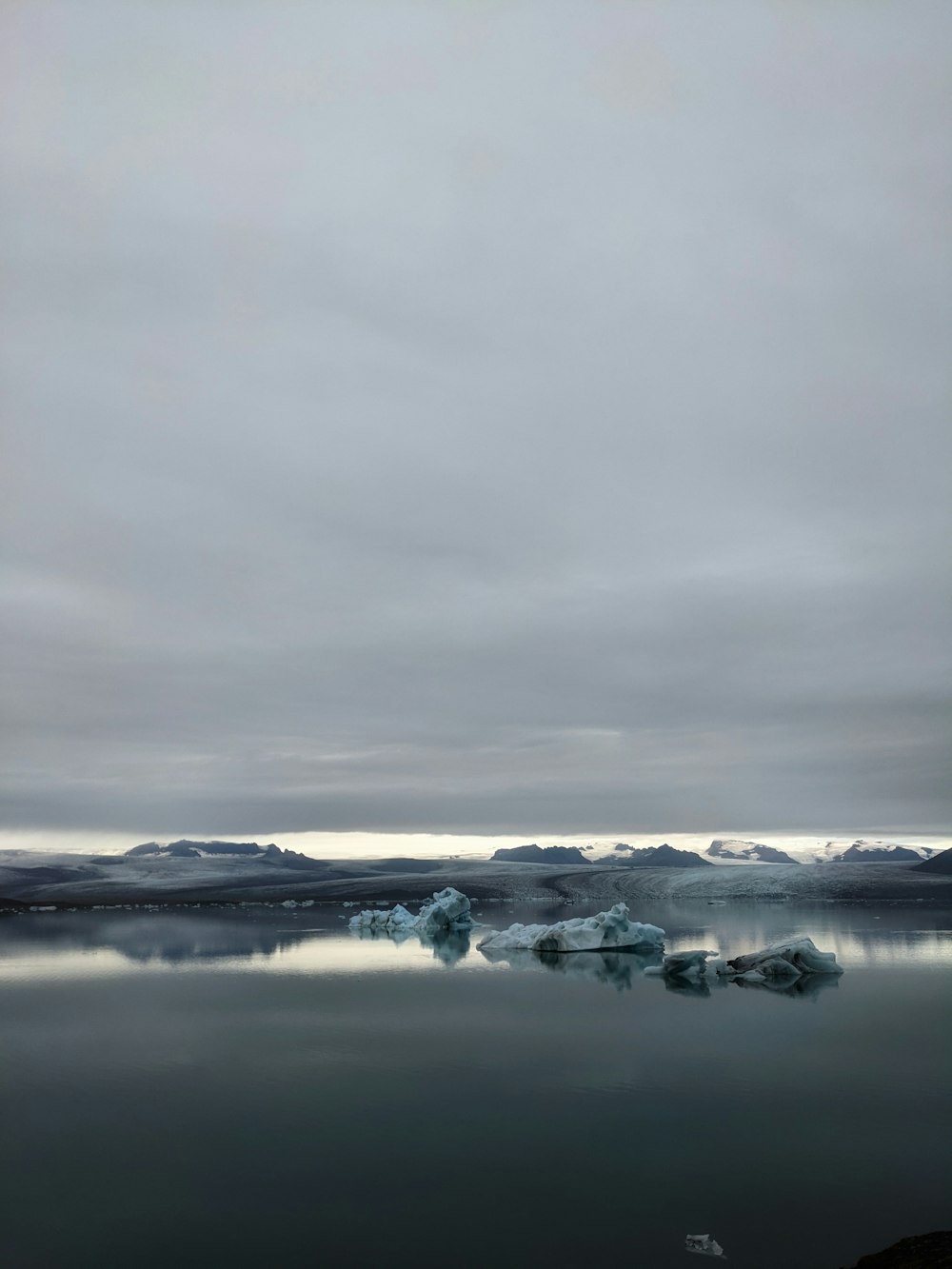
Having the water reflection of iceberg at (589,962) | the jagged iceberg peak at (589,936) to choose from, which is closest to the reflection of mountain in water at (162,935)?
the water reflection of iceberg at (589,962)

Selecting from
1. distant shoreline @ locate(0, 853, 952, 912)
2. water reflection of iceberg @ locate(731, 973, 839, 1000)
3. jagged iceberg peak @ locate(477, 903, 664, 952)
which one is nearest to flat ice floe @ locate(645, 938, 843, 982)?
water reflection of iceberg @ locate(731, 973, 839, 1000)

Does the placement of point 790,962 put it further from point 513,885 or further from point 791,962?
point 513,885

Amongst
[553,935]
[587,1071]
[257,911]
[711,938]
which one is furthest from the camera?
[257,911]

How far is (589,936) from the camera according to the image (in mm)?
37062

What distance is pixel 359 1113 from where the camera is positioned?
1302 centimetres

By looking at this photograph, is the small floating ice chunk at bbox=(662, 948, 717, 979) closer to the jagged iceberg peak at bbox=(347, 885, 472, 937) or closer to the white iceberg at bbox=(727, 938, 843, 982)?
the white iceberg at bbox=(727, 938, 843, 982)

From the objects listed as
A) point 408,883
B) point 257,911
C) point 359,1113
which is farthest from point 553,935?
point 408,883

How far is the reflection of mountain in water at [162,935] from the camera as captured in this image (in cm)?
3869

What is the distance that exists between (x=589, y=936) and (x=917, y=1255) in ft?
99.6

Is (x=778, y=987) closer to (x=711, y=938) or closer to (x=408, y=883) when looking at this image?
(x=711, y=938)

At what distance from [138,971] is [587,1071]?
2170 centimetres

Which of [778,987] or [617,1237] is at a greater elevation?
[617,1237]

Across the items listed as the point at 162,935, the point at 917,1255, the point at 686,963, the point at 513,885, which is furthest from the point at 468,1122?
the point at 513,885

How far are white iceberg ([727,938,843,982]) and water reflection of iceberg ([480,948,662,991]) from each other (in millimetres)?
3831
